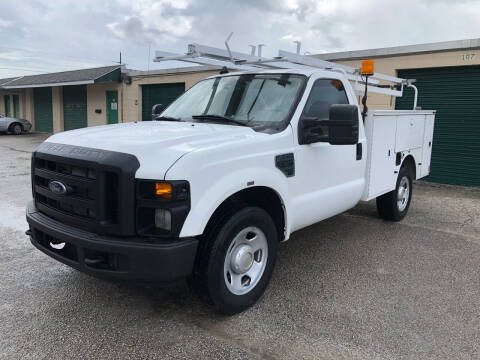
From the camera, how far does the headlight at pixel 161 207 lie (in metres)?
2.76

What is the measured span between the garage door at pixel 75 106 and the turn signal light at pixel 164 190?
67.9ft

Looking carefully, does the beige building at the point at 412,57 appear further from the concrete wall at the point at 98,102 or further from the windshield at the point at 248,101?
the concrete wall at the point at 98,102

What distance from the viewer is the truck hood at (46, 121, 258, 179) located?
2.81 meters

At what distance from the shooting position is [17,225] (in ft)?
19.3

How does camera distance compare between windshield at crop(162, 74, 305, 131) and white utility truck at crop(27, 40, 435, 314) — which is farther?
windshield at crop(162, 74, 305, 131)

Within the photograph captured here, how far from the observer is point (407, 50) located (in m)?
9.79

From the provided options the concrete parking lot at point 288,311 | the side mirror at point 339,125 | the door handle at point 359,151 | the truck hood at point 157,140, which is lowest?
the concrete parking lot at point 288,311

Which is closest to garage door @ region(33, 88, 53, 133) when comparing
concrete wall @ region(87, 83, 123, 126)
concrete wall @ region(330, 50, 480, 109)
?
concrete wall @ region(87, 83, 123, 126)

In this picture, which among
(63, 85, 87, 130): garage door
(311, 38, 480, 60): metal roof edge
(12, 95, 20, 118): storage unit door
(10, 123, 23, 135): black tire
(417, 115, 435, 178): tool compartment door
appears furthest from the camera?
(12, 95, 20, 118): storage unit door

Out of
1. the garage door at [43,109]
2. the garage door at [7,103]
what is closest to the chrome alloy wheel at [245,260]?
the garage door at [43,109]

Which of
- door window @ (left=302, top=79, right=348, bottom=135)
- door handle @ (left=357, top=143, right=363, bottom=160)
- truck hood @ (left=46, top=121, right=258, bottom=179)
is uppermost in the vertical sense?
door window @ (left=302, top=79, right=348, bottom=135)

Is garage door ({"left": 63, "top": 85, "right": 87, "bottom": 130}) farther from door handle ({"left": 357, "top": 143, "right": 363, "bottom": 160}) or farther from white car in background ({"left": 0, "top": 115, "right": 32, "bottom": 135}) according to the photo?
door handle ({"left": 357, "top": 143, "right": 363, "bottom": 160})

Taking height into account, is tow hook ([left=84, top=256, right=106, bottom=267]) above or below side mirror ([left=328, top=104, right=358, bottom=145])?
below

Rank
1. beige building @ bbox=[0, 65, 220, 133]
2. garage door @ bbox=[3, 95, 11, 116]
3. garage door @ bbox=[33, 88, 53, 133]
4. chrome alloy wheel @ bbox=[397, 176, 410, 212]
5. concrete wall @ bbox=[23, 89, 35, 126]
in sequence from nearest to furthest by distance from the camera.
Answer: chrome alloy wheel @ bbox=[397, 176, 410, 212], beige building @ bbox=[0, 65, 220, 133], garage door @ bbox=[33, 88, 53, 133], concrete wall @ bbox=[23, 89, 35, 126], garage door @ bbox=[3, 95, 11, 116]
